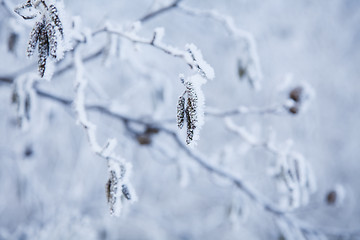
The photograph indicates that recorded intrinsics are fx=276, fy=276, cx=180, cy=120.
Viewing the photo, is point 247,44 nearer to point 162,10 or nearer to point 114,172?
point 162,10

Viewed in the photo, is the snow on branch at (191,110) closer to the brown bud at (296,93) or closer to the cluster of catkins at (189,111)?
the cluster of catkins at (189,111)

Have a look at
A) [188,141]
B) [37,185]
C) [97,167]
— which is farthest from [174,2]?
[97,167]

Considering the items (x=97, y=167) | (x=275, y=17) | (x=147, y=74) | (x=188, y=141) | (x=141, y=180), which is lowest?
(x=141, y=180)

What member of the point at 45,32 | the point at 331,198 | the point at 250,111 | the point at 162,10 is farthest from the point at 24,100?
the point at 331,198

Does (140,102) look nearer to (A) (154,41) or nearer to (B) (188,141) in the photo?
(A) (154,41)

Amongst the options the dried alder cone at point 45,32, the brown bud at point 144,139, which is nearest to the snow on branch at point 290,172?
the brown bud at point 144,139

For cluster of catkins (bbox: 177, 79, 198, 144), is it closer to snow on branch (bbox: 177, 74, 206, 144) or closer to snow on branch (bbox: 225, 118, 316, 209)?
snow on branch (bbox: 177, 74, 206, 144)
